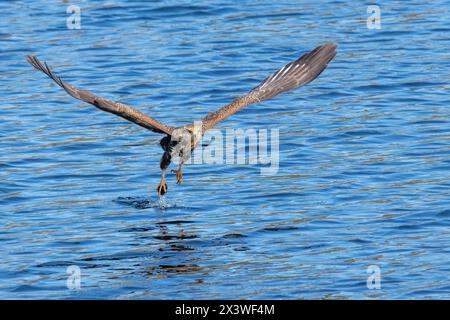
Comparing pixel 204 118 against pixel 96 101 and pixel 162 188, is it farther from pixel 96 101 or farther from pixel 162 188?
pixel 96 101

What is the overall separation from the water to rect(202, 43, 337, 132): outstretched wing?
3.86 feet

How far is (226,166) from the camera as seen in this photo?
47.7 feet

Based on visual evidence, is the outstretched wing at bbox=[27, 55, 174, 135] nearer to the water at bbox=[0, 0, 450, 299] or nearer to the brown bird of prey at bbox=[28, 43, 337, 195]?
the brown bird of prey at bbox=[28, 43, 337, 195]

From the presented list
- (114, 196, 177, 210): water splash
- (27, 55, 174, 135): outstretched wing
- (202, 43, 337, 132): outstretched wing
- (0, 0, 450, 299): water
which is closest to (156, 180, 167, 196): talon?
(0, 0, 450, 299): water

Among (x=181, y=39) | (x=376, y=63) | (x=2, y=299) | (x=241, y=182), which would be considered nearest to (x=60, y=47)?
(x=181, y=39)

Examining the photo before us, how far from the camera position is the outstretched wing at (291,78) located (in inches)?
501

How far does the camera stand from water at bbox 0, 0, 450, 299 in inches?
434

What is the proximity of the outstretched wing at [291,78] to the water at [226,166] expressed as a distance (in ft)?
3.86

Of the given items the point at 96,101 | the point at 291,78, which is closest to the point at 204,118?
the point at 291,78

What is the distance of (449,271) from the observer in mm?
10766

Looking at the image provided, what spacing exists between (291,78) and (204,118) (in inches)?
45.3

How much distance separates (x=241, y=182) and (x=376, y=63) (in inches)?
231
